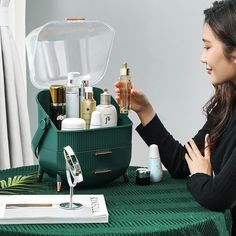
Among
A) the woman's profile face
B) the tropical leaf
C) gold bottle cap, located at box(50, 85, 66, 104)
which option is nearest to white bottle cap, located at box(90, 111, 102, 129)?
gold bottle cap, located at box(50, 85, 66, 104)

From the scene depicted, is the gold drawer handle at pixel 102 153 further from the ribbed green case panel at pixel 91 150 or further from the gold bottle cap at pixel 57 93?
the gold bottle cap at pixel 57 93

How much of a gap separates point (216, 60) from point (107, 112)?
14.6 inches

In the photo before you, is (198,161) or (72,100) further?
(72,100)

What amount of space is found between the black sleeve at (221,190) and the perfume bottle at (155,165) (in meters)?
0.29

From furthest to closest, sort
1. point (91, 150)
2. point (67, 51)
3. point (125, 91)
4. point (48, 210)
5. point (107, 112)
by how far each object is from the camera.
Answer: point (67, 51), point (125, 91), point (107, 112), point (91, 150), point (48, 210)

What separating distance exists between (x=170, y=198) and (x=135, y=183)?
19 cm

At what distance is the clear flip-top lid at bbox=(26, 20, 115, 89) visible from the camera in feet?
7.62

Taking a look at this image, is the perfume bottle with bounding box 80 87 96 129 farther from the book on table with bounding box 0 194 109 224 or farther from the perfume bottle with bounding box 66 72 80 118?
the book on table with bounding box 0 194 109 224

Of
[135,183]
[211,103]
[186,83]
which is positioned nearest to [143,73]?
[186,83]

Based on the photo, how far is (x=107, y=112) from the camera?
1925mm

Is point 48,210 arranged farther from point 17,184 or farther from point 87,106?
point 87,106

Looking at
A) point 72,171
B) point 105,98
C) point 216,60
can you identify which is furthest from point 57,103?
point 216,60

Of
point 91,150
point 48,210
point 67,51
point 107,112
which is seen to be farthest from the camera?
point 67,51

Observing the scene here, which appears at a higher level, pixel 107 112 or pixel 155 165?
pixel 107 112
